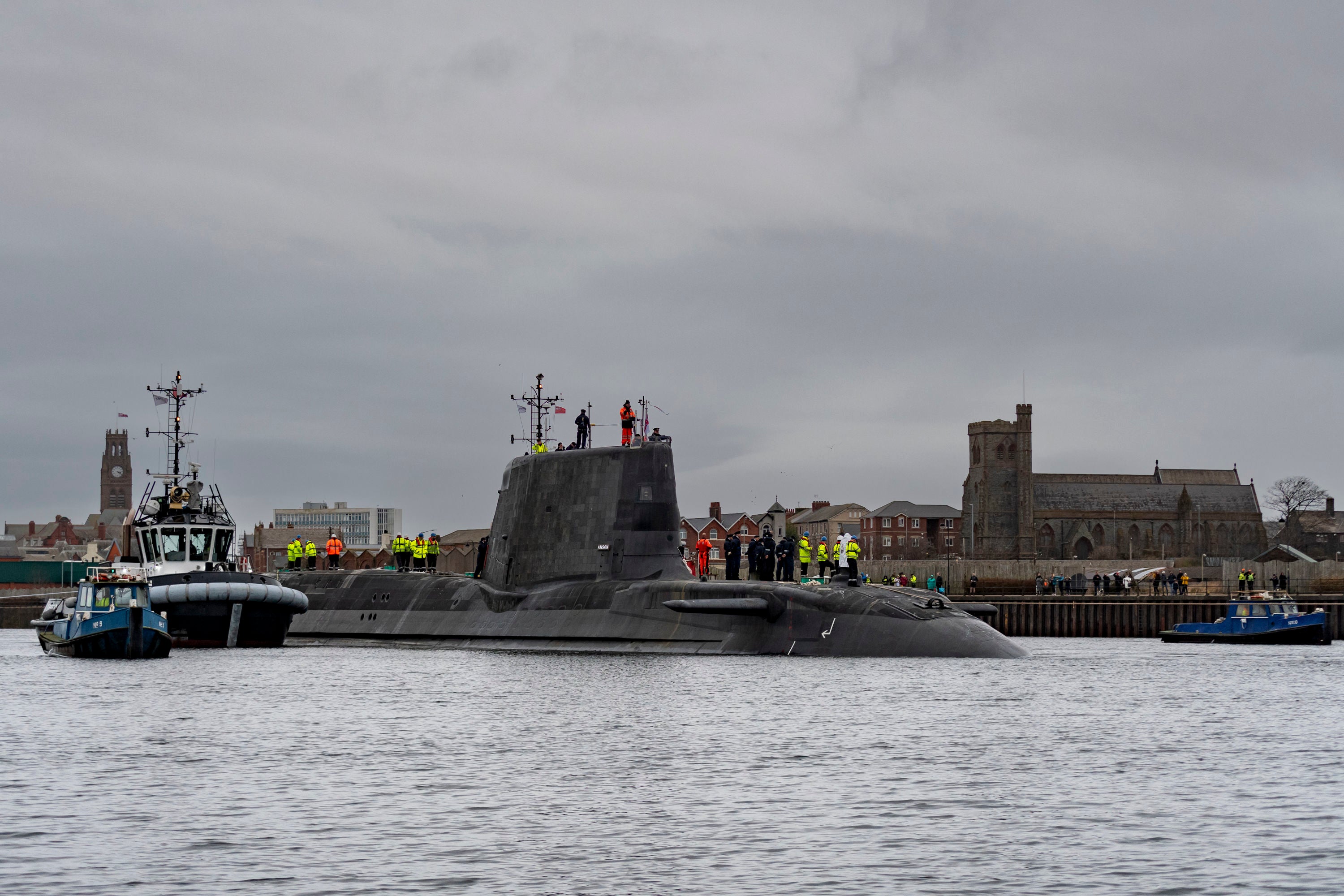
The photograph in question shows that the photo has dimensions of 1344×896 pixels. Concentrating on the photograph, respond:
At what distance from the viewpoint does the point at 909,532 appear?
159 meters

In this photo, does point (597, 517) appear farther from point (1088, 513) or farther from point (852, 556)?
point (1088, 513)

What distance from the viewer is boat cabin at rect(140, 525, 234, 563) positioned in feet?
150

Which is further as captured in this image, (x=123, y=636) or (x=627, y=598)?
(x=123, y=636)

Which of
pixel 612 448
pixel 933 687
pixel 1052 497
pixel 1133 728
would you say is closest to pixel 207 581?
pixel 612 448

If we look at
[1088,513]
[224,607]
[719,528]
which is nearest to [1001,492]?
[1088,513]

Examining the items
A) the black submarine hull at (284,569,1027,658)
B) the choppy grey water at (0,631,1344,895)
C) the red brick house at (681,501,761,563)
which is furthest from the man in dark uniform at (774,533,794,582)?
the red brick house at (681,501,761,563)

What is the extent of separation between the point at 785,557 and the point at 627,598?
20.6ft

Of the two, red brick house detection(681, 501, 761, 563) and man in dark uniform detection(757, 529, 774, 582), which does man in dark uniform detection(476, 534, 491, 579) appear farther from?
red brick house detection(681, 501, 761, 563)

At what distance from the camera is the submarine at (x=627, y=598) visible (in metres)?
35.7

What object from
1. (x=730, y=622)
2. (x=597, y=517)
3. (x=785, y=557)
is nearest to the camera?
(x=730, y=622)

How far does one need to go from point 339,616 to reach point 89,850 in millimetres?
33562

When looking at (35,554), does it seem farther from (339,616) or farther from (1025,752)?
(1025,752)

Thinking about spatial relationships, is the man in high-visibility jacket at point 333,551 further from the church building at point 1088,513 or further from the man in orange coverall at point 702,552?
the church building at point 1088,513

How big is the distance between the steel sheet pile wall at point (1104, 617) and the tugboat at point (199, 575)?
32.9 metres
